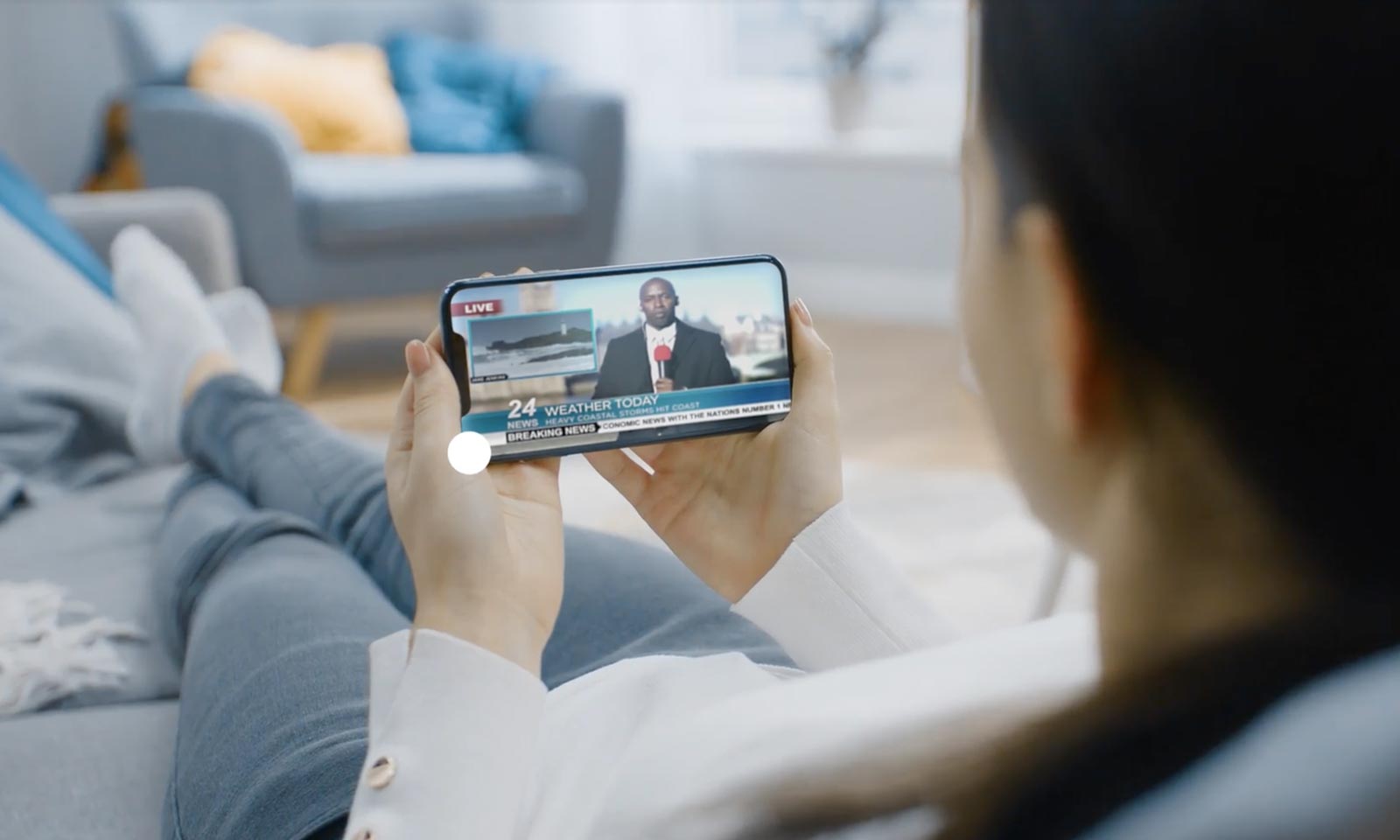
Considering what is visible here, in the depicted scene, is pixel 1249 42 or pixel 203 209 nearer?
pixel 1249 42

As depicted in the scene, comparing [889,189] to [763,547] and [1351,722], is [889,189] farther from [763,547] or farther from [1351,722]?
[1351,722]

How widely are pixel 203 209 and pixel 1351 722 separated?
1.78 m

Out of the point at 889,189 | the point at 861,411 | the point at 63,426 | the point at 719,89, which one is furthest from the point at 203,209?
the point at 719,89

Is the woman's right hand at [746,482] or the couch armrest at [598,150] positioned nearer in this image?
→ the woman's right hand at [746,482]

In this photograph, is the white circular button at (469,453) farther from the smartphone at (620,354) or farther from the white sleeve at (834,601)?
the white sleeve at (834,601)

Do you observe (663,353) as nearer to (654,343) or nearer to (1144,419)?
(654,343)

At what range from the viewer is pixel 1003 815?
0.28 metres

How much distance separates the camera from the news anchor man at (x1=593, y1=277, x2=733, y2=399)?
2.04 ft

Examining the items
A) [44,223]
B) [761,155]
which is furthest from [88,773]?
[761,155]

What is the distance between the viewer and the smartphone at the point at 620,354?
603mm

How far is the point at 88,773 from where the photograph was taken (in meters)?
0.77

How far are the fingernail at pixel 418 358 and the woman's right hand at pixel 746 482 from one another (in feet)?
0.34

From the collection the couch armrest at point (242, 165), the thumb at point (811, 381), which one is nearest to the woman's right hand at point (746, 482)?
the thumb at point (811, 381)

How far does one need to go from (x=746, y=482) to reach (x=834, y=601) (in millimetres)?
77
